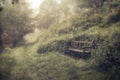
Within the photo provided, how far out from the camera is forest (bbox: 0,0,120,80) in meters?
12.9

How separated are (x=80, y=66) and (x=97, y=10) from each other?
1065cm

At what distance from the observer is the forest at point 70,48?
12890mm

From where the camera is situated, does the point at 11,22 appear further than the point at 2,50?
Yes

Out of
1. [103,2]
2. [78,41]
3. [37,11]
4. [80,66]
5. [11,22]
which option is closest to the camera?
[80,66]

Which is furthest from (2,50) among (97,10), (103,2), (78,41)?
(103,2)

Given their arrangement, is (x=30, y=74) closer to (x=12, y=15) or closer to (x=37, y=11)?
(x=12, y=15)

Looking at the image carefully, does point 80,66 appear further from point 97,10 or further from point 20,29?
point 20,29

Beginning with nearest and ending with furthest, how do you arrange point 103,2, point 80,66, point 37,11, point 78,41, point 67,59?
point 80,66 < point 67,59 < point 78,41 < point 103,2 < point 37,11

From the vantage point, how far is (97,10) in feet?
75.1

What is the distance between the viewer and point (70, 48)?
17.6 metres

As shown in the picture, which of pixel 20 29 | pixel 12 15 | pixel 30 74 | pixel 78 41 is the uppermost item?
pixel 12 15

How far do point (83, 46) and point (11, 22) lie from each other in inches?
618

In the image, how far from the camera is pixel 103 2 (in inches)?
994

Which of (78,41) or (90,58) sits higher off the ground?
(78,41)
